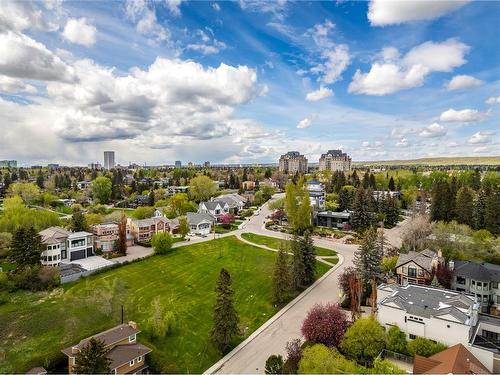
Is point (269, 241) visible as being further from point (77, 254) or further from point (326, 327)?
point (326, 327)

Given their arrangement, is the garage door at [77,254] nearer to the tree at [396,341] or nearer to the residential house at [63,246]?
the residential house at [63,246]

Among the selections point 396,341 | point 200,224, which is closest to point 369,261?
point 396,341

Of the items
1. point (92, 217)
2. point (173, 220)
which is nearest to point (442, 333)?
point (173, 220)

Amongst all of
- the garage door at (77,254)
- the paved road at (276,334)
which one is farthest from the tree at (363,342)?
the garage door at (77,254)

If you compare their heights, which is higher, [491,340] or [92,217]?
[92,217]

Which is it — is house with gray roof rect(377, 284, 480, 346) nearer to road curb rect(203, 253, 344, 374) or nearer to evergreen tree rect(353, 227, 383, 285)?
evergreen tree rect(353, 227, 383, 285)

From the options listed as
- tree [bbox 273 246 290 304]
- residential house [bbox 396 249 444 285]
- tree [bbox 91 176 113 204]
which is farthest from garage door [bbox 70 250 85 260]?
tree [bbox 91 176 113 204]

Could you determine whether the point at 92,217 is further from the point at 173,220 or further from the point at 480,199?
the point at 480,199
